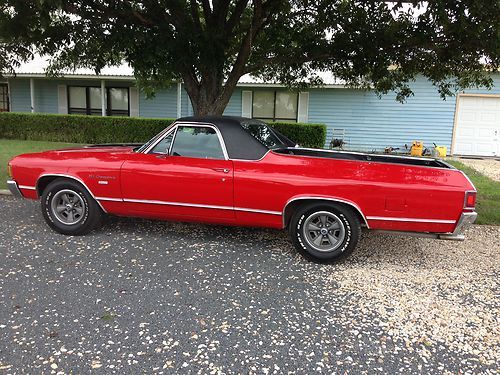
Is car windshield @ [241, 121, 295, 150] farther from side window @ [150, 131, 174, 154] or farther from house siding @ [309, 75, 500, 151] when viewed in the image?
house siding @ [309, 75, 500, 151]

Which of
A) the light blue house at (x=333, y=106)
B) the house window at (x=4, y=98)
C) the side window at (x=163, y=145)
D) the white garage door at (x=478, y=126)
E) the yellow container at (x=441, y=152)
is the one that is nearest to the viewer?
the side window at (x=163, y=145)

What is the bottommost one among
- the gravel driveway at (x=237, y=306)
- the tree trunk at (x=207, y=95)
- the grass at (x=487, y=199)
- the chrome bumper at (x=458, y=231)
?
the gravel driveway at (x=237, y=306)

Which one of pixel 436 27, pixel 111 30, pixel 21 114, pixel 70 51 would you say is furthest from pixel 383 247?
pixel 21 114

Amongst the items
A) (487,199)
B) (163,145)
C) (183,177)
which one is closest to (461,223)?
(183,177)

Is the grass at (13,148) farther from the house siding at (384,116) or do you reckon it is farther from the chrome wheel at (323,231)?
the house siding at (384,116)

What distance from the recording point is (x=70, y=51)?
610cm

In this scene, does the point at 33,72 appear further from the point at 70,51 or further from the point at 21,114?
the point at 70,51

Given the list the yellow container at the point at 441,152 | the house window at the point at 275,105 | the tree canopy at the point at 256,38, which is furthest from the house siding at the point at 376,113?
the tree canopy at the point at 256,38

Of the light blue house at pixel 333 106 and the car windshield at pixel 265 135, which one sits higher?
the light blue house at pixel 333 106

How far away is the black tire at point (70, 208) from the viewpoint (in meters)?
5.03

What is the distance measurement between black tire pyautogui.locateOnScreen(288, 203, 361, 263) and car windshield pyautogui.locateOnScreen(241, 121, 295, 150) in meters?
0.96

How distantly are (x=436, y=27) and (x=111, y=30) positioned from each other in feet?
15.0

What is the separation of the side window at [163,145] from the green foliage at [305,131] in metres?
9.21

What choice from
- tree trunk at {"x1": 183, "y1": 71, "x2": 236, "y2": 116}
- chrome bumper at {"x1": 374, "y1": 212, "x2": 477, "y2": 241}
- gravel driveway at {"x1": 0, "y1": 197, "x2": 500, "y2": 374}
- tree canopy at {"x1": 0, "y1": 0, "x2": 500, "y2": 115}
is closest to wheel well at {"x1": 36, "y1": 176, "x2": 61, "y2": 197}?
gravel driveway at {"x1": 0, "y1": 197, "x2": 500, "y2": 374}
